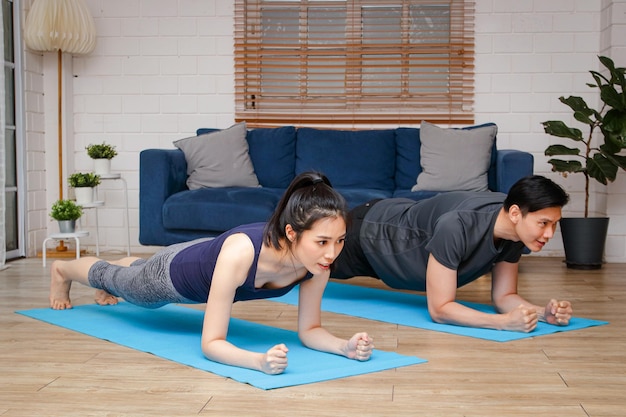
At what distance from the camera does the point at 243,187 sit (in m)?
5.56

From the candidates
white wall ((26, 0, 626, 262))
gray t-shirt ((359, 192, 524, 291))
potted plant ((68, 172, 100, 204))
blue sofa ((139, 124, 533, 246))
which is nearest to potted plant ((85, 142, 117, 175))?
potted plant ((68, 172, 100, 204))

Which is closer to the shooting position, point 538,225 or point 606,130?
point 538,225

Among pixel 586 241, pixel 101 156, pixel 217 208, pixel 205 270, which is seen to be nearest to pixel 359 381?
pixel 205 270

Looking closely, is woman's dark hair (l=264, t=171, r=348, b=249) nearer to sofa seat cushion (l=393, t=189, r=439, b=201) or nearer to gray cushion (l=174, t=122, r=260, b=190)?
sofa seat cushion (l=393, t=189, r=439, b=201)

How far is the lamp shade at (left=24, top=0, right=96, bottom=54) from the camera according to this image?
5.81m

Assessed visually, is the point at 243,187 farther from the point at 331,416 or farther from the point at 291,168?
the point at 331,416

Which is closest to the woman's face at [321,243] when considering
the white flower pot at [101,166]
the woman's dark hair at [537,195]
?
the woman's dark hair at [537,195]

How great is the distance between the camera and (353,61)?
6238 mm

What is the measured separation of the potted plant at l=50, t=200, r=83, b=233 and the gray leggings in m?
2.35

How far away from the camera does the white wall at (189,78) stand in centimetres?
607

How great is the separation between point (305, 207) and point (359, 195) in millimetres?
2733

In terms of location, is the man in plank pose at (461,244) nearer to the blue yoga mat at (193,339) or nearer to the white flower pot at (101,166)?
the blue yoga mat at (193,339)

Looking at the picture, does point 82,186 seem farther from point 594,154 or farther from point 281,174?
point 594,154

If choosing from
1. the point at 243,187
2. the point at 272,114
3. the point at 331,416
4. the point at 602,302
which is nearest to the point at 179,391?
the point at 331,416
